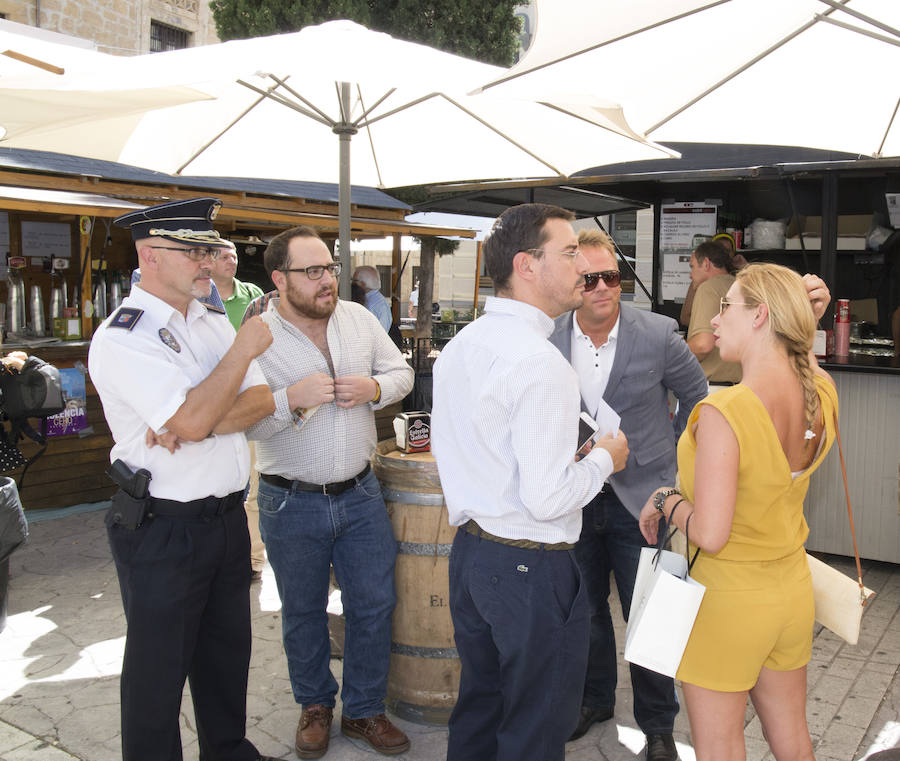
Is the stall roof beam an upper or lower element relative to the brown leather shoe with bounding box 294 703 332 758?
upper

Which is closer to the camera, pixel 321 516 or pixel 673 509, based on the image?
pixel 673 509

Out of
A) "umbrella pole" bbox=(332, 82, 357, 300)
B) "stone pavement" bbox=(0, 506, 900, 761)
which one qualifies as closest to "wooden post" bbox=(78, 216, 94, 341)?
"stone pavement" bbox=(0, 506, 900, 761)

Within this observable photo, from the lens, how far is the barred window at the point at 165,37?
1961 cm

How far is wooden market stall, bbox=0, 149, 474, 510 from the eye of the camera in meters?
6.53

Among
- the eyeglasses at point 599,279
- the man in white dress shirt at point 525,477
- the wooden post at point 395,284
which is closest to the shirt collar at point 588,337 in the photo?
the eyeglasses at point 599,279

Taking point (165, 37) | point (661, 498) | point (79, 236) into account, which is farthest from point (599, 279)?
point (165, 37)

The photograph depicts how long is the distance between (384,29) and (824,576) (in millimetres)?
11772

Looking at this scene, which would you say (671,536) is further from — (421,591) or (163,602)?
(163,602)

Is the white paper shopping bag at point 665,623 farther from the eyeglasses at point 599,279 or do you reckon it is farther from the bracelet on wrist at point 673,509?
the eyeglasses at point 599,279

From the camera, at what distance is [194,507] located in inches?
105

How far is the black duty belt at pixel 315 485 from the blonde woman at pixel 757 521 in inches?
54.9

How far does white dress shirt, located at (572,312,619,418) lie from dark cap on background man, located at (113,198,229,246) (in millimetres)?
1427

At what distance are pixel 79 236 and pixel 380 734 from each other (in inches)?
252

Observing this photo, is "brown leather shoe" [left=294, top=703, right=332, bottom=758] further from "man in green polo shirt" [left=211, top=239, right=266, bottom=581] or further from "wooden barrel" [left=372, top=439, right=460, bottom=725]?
"man in green polo shirt" [left=211, top=239, right=266, bottom=581]
